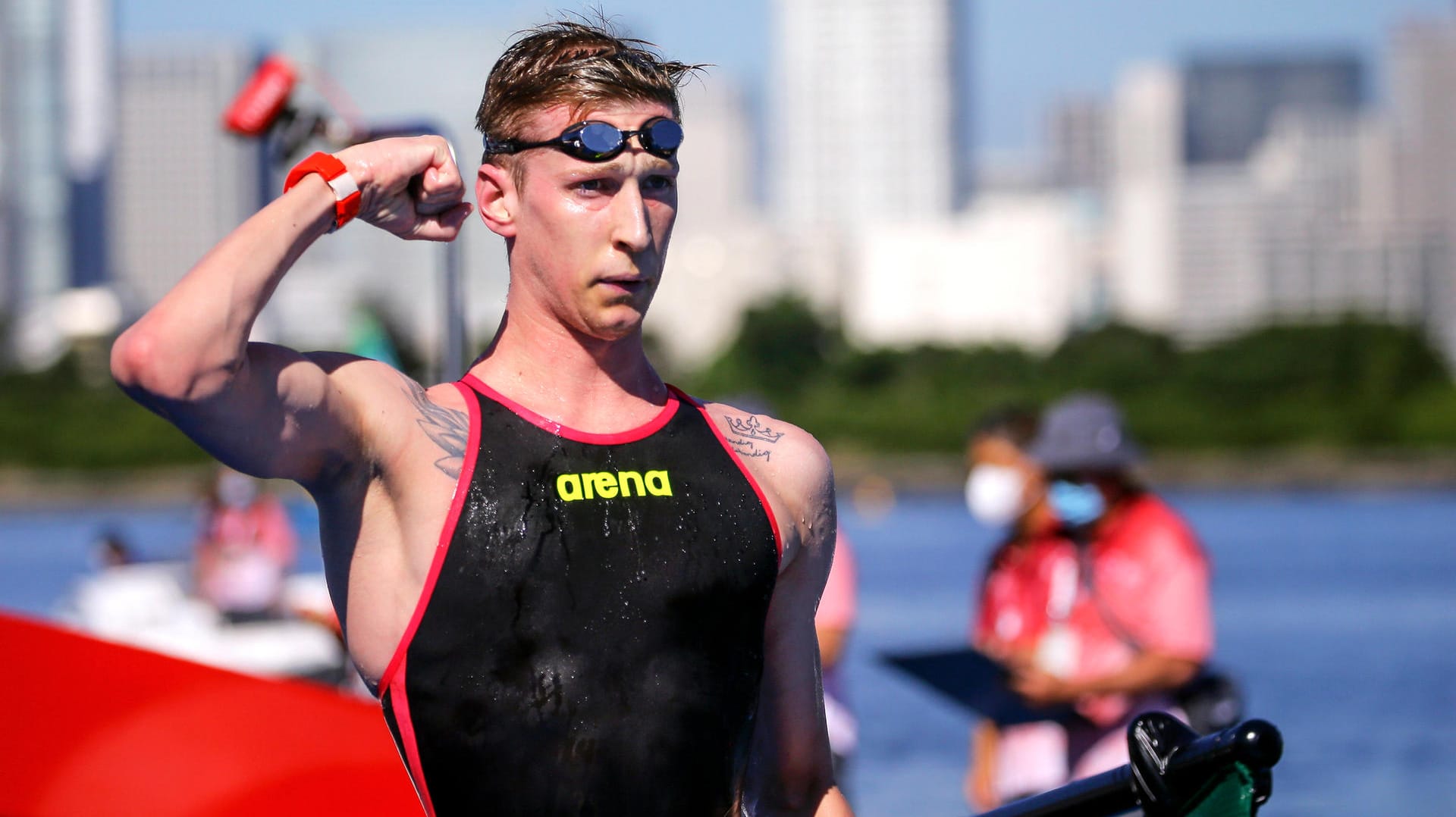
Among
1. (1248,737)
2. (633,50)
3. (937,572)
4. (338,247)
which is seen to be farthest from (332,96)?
(338,247)

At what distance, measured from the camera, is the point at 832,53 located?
19812 centimetres

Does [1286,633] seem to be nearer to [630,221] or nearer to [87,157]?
[630,221]

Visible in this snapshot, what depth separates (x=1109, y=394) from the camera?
71188 mm

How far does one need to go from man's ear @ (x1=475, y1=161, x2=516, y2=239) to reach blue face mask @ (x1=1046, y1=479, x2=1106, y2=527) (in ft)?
10.9

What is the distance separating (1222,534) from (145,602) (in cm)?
3108

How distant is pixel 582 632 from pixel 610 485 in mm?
204

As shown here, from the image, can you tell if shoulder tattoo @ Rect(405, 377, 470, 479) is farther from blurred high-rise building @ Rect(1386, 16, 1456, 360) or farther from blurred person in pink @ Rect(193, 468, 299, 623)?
blurred high-rise building @ Rect(1386, 16, 1456, 360)

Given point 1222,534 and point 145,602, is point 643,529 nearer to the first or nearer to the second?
point 145,602

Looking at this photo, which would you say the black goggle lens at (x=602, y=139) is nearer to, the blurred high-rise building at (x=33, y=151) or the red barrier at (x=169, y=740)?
the red barrier at (x=169, y=740)

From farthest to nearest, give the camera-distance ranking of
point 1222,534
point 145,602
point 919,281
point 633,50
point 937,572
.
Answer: point 919,281, point 1222,534, point 937,572, point 145,602, point 633,50

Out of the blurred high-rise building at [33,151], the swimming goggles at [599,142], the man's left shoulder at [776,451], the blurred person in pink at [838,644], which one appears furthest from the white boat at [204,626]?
the blurred high-rise building at [33,151]

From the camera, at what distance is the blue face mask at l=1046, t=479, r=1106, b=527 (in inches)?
211

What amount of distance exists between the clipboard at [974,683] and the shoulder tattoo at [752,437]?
2415 mm

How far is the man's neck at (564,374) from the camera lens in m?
2.33
